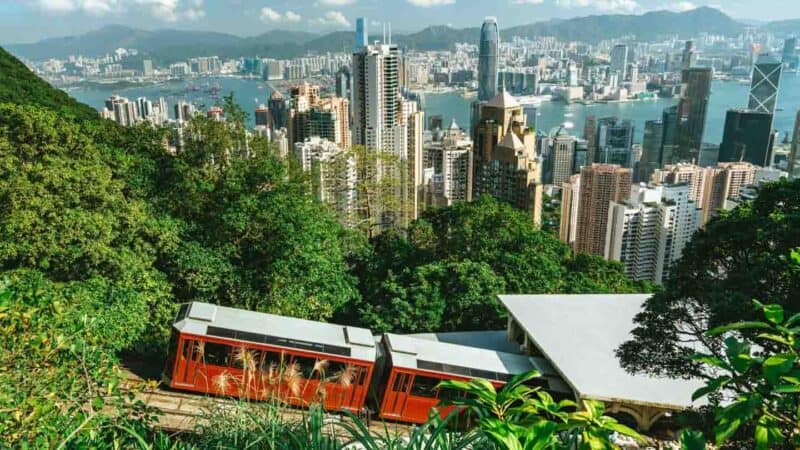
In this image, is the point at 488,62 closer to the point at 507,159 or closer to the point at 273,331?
the point at 507,159

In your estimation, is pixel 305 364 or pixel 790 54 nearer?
pixel 305 364

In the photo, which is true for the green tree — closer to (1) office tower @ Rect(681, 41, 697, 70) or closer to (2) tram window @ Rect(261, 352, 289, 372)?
(2) tram window @ Rect(261, 352, 289, 372)

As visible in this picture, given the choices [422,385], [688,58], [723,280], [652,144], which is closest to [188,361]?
[422,385]

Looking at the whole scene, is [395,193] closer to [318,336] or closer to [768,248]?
[318,336]

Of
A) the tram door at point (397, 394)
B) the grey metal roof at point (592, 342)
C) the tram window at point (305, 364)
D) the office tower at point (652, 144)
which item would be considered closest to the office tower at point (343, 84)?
the office tower at point (652, 144)

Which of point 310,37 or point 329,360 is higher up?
point 310,37

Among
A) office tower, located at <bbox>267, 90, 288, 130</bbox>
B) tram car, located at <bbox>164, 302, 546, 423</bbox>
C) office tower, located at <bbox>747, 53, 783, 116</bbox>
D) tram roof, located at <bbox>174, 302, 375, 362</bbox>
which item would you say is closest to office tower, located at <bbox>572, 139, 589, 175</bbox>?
office tower, located at <bbox>747, 53, 783, 116</bbox>
